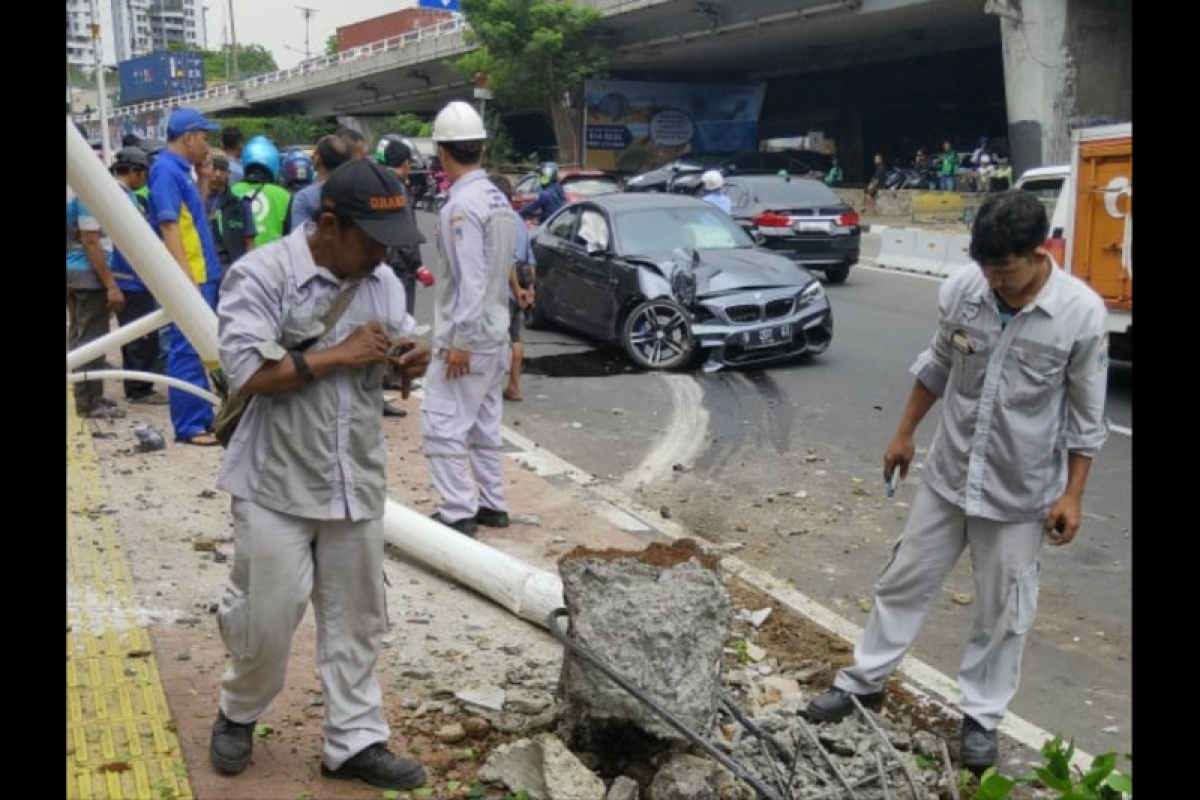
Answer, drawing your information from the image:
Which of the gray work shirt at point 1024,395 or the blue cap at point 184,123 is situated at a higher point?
the blue cap at point 184,123

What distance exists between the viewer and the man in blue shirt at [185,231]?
700 cm

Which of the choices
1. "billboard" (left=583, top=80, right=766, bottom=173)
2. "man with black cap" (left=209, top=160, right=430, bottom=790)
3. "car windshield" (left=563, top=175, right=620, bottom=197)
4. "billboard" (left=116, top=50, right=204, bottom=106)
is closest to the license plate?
"man with black cap" (left=209, top=160, right=430, bottom=790)

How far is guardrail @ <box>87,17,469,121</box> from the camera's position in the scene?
5434 centimetres

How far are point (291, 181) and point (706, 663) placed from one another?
816cm

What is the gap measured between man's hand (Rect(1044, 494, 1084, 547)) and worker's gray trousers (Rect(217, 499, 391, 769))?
2.18 metres

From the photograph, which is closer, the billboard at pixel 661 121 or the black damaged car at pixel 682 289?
the black damaged car at pixel 682 289

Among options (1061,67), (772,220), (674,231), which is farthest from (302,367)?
(1061,67)

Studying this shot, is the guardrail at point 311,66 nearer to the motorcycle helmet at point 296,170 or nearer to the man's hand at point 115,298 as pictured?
the motorcycle helmet at point 296,170

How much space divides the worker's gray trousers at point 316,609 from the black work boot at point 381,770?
0.11 feet

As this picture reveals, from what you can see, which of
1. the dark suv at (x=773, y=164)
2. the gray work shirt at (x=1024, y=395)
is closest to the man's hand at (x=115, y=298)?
the gray work shirt at (x=1024, y=395)

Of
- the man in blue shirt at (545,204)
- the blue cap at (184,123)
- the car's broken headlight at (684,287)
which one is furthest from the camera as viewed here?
the man in blue shirt at (545,204)

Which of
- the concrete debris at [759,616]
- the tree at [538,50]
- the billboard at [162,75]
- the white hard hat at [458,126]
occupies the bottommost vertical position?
the concrete debris at [759,616]
